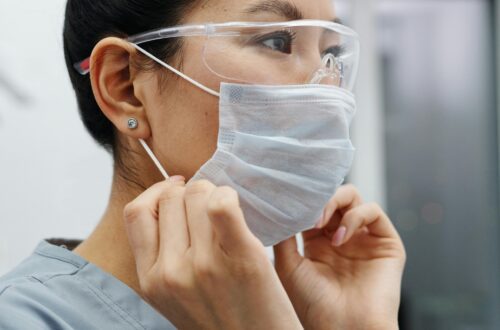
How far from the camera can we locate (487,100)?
3.47 metres

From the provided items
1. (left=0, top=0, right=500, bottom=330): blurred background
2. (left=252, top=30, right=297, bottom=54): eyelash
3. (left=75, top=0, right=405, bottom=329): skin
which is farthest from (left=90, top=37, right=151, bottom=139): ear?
(left=0, top=0, right=500, bottom=330): blurred background

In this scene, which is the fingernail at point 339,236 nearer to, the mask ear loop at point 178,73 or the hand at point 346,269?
the hand at point 346,269

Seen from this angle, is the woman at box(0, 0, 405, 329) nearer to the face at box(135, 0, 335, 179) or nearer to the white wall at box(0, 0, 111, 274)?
the face at box(135, 0, 335, 179)

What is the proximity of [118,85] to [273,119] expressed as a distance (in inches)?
11.2

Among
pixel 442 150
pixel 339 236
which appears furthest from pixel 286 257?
pixel 442 150

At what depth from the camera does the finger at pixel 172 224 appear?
88 centimetres

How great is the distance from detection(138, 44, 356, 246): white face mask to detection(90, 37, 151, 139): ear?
0.04 m

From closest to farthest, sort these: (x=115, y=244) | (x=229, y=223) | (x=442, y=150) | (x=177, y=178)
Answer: (x=229, y=223)
(x=177, y=178)
(x=115, y=244)
(x=442, y=150)

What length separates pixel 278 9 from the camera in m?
1.08

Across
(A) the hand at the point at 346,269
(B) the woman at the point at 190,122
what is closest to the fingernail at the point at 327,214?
(A) the hand at the point at 346,269

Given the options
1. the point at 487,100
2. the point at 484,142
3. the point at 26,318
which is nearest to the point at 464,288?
the point at 484,142

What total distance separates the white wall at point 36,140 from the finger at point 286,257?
82 cm

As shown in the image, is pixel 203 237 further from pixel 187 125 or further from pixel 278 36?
pixel 278 36

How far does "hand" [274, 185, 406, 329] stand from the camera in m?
1.26
